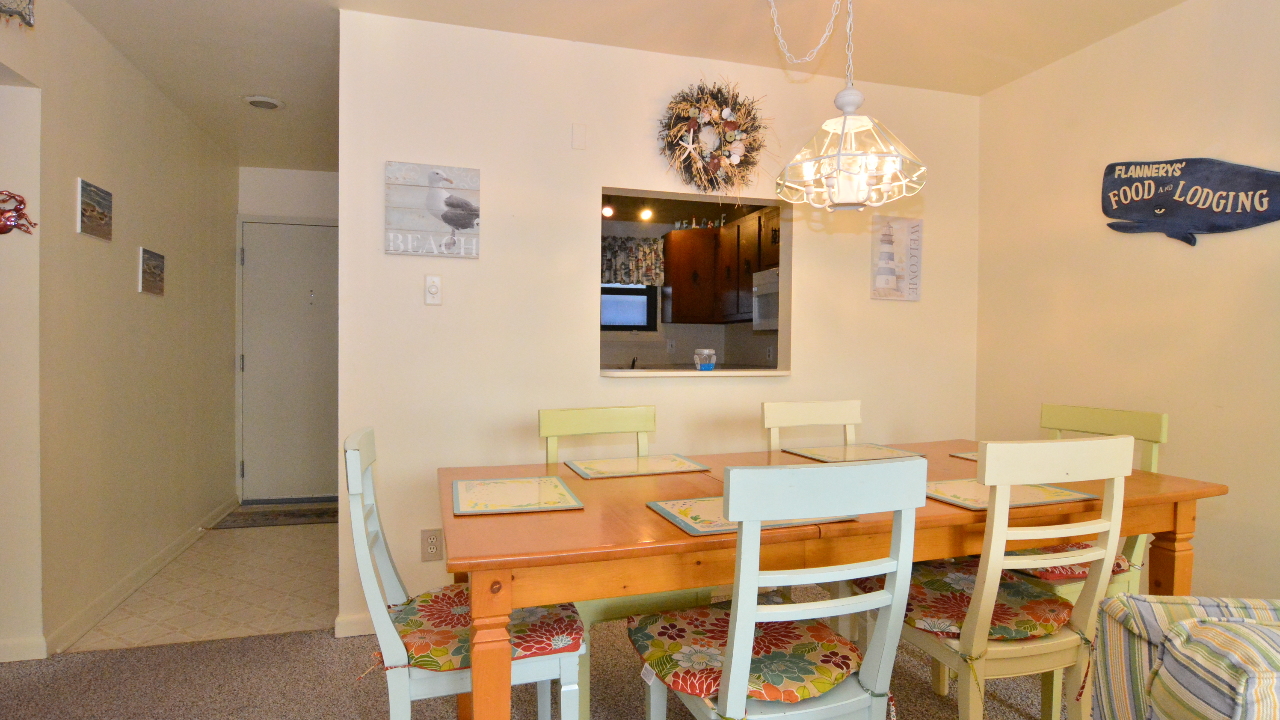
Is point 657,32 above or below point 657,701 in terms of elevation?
above

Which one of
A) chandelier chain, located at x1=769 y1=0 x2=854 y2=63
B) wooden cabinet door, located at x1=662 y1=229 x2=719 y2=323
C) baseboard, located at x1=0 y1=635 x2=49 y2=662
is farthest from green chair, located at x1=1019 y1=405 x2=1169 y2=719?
baseboard, located at x1=0 y1=635 x2=49 y2=662

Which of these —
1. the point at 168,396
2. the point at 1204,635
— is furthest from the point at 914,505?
the point at 168,396

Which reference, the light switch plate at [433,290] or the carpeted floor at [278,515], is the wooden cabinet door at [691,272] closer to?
the light switch plate at [433,290]

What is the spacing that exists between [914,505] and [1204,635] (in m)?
0.45

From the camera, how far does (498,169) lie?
2.71m

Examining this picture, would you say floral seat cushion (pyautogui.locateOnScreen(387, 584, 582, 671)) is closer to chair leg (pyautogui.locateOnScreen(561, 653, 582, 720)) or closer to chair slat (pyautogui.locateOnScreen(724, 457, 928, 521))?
chair leg (pyautogui.locateOnScreen(561, 653, 582, 720))

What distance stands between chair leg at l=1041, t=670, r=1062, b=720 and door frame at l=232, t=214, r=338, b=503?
4727 millimetres

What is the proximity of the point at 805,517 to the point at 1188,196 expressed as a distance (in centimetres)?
238

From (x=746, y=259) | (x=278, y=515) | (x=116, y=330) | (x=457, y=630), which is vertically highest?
(x=746, y=259)

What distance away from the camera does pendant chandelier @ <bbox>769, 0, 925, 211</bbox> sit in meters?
A: 1.87

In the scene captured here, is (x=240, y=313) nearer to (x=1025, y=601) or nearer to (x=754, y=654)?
(x=754, y=654)

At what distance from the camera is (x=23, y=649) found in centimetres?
226

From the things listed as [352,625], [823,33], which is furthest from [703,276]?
[352,625]

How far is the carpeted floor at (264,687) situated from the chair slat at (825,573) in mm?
987
